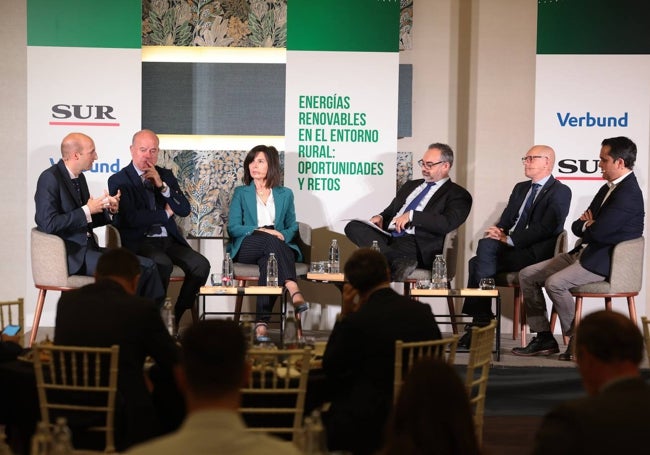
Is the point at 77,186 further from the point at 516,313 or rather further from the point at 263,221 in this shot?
the point at 516,313

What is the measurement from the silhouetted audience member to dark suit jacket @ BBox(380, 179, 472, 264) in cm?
528

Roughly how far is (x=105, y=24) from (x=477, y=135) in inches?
124

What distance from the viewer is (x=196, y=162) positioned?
816 cm

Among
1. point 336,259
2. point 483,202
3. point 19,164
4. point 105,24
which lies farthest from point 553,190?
point 19,164

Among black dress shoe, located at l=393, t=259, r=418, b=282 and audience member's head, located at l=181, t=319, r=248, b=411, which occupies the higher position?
audience member's head, located at l=181, t=319, r=248, b=411

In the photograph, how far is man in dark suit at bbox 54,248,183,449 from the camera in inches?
134

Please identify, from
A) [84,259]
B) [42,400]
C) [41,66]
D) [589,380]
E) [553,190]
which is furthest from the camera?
[41,66]

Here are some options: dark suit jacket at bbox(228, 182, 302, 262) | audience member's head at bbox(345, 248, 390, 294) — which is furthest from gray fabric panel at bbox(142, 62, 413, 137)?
audience member's head at bbox(345, 248, 390, 294)

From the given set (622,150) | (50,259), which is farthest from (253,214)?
(622,150)

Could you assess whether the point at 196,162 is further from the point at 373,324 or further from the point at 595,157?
the point at 373,324

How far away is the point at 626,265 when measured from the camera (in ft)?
22.1

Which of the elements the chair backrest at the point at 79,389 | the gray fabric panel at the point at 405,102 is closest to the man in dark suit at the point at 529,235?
the gray fabric panel at the point at 405,102

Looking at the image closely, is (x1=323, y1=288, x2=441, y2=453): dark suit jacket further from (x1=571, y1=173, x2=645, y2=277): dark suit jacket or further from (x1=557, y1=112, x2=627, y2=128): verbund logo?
(x1=557, y1=112, x2=627, y2=128): verbund logo

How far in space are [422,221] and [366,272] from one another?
3.70m
